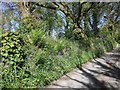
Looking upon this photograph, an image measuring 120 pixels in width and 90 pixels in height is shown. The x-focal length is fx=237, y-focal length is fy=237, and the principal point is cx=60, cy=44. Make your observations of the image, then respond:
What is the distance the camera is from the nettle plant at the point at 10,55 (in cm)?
619

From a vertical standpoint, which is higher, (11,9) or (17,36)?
(11,9)

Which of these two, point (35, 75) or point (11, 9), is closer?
point (35, 75)

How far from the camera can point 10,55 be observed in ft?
20.8

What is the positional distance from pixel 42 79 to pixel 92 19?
16.3m

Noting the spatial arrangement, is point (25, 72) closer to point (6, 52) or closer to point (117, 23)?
point (6, 52)

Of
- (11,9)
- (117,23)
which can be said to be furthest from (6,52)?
(117,23)

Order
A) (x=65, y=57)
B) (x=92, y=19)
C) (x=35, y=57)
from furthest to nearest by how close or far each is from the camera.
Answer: (x=92, y=19) → (x=65, y=57) → (x=35, y=57)

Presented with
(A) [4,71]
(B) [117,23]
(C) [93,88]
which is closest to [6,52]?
(A) [4,71]

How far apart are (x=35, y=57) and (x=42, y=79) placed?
712mm

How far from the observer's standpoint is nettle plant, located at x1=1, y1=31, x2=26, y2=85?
619 cm

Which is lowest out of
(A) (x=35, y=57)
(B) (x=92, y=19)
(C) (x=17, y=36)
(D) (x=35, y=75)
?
(D) (x=35, y=75)

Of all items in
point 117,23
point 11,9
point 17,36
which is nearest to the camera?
point 17,36

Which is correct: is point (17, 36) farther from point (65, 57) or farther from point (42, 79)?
point (65, 57)

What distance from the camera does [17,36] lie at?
21.8ft
